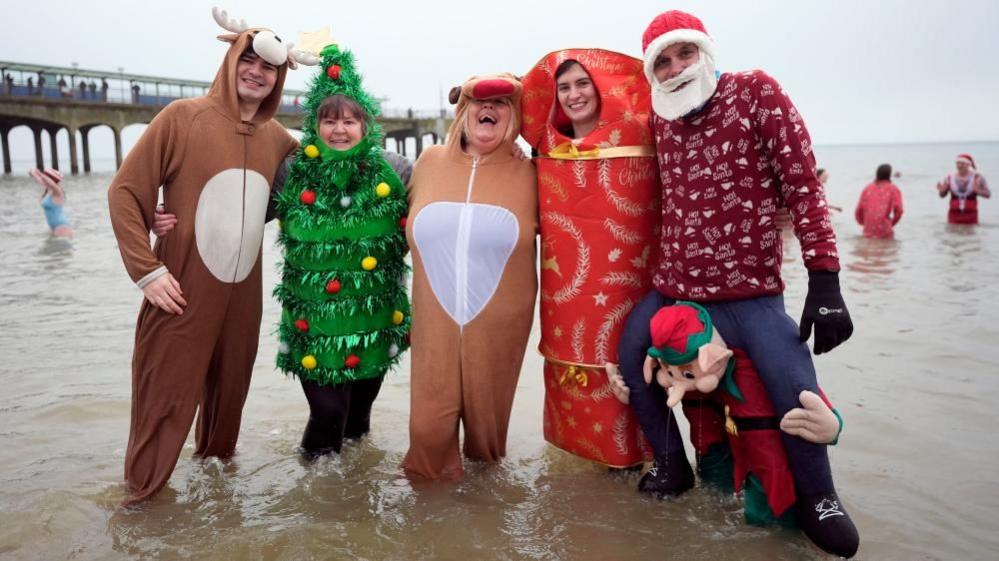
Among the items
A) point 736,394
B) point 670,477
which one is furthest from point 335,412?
point 736,394

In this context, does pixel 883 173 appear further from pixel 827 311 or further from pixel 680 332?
pixel 680 332

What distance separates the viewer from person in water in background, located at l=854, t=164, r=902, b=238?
480 inches

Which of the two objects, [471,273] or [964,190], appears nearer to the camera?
[471,273]

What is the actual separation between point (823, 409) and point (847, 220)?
15.2 meters

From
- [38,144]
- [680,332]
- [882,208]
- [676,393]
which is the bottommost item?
[676,393]

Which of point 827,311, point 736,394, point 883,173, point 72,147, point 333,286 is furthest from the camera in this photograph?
point 72,147

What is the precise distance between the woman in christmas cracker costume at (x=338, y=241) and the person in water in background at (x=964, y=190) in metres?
12.4

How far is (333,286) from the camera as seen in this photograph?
3.24 m

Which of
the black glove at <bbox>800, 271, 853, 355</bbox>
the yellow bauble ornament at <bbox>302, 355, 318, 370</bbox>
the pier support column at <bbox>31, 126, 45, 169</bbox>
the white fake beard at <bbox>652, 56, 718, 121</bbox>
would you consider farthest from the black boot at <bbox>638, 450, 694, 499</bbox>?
the pier support column at <bbox>31, 126, 45, 169</bbox>

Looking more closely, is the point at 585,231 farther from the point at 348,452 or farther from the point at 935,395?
the point at 935,395

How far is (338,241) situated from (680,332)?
1.51 meters

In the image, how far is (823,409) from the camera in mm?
2631

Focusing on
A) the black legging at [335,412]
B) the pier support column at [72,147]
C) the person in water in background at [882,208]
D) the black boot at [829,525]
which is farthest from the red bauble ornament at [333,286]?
the pier support column at [72,147]

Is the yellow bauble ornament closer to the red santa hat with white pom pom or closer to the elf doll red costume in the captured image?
the elf doll red costume
